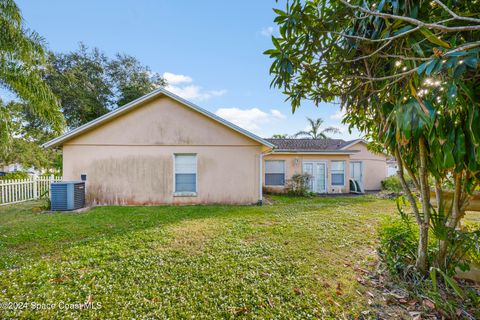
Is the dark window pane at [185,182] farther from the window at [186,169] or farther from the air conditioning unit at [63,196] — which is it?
the air conditioning unit at [63,196]

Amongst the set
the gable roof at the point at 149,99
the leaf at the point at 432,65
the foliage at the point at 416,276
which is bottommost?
the foliage at the point at 416,276

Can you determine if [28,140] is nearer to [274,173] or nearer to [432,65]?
[274,173]

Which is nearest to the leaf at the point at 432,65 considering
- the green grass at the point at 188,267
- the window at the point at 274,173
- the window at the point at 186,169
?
the green grass at the point at 188,267

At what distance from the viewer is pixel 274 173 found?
13.1 meters

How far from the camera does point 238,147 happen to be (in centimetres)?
909

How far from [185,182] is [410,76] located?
821 centimetres

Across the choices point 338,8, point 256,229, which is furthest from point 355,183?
point 338,8

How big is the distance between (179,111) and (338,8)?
711 cm

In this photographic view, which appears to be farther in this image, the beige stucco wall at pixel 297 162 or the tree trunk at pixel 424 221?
the beige stucco wall at pixel 297 162

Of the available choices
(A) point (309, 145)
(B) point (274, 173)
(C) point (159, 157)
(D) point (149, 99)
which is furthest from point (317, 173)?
(D) point (149, 99)

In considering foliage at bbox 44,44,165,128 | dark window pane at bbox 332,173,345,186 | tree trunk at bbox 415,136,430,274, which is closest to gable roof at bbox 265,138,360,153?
dark window pane at bbox 332,173,345,186

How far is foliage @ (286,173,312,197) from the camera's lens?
484 inches

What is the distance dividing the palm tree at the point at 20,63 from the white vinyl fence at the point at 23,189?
15.8ft

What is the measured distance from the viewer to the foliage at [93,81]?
17.3 meters
